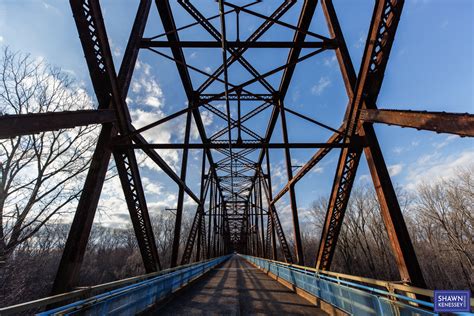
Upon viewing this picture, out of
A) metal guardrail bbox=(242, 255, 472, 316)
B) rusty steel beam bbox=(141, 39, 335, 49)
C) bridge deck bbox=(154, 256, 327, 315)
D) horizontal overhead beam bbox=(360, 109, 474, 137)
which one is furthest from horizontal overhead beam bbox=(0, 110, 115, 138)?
horizontal overhead beam bbox=(360, 109, 474, 137)

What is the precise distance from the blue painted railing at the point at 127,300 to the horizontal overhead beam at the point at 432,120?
18.6ft

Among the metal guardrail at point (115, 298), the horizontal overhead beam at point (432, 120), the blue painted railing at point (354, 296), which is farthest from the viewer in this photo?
the blue painted railing at point (354, 296)

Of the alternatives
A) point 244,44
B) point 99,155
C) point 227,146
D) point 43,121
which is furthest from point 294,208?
point 43,121

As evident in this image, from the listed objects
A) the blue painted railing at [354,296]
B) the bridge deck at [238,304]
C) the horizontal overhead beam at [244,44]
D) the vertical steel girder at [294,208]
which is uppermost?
the horizontal overhead beam at [244,44]

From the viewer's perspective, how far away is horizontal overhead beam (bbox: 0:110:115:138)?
9.98 feet

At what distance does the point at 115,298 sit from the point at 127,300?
1.79 ft

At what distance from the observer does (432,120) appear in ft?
10.4

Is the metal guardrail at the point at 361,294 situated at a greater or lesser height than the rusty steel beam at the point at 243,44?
lesser

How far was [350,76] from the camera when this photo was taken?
575 centimetres

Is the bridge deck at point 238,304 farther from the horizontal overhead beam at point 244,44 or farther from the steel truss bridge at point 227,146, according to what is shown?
the horizontal overhead beam at point 244,44

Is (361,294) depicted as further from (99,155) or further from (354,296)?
(99,155)

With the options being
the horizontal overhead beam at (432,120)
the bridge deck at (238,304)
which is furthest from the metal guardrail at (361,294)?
the horizontal overhead beam at (432,120)

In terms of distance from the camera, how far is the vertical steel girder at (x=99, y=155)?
→ 3939 mm

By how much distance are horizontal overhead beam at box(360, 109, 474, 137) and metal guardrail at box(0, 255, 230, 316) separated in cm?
542
